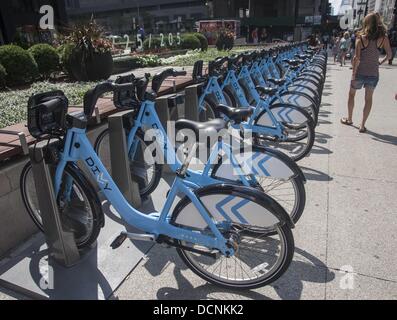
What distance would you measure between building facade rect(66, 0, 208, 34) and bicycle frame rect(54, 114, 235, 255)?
273ft

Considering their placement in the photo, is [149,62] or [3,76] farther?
[149,62]

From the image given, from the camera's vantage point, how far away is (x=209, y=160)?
2516 millimetres

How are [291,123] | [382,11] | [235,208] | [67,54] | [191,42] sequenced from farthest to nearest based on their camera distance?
1. [382,11]
2. [191,42]
3. [67,54]
4. [291,123]
5. [235,208]

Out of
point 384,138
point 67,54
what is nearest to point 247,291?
point 384,138

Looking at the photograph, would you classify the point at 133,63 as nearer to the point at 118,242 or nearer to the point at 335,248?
the point at 118,242

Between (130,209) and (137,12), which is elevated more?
(137,12)

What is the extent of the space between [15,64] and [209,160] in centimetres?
746

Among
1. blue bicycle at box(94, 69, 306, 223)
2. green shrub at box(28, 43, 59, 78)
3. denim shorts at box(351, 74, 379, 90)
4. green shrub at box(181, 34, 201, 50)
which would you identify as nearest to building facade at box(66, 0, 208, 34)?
A: green shrub at box(181, 34, 201, 50)

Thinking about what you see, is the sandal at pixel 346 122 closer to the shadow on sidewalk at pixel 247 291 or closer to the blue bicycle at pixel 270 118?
the blue bicycle at pixel 270 118

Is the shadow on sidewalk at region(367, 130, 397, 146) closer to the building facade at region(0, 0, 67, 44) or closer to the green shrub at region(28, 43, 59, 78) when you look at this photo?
the green shrub at region(28, 43, 59, 78)

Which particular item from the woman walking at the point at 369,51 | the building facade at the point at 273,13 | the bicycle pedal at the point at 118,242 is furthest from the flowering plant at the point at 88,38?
the building facade at the point at 273,13

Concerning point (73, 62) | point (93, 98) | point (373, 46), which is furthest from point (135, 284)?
point (73, 62)

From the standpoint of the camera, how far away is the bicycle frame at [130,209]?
2.32 metres
